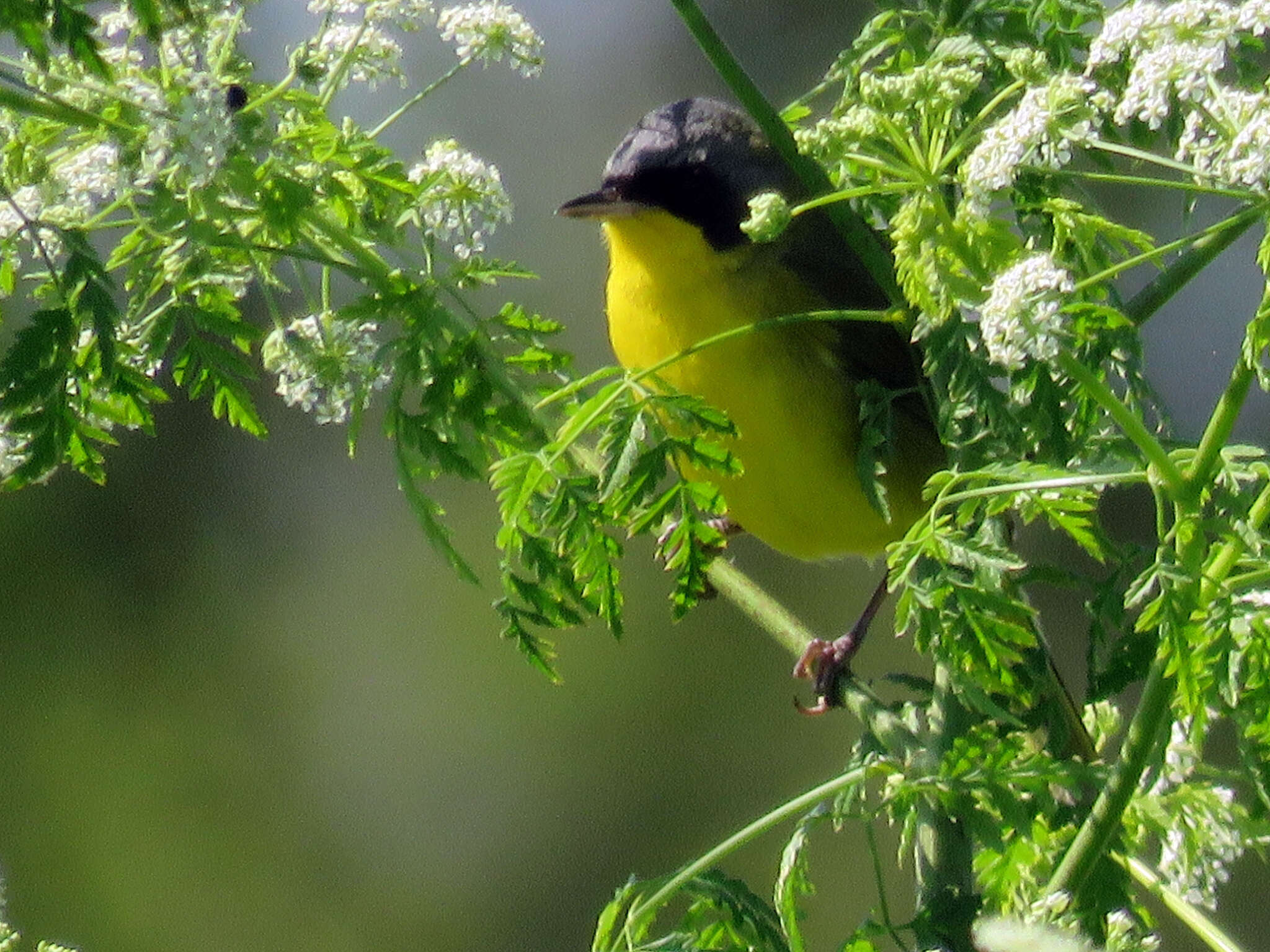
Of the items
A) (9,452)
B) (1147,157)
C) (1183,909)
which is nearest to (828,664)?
(1183,909)

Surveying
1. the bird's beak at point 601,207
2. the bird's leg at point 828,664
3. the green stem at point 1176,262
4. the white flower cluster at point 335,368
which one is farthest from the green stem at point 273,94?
the bird's leg at point 828,664

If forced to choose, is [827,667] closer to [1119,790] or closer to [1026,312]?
Result: [1119,790]

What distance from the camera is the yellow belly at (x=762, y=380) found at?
2.95m

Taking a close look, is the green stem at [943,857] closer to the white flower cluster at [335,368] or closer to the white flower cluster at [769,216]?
the white flower cluster at [769,216]

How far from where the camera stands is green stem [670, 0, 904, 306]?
1.66 meters

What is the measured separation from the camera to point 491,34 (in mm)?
1997

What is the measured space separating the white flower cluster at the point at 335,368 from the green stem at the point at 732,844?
1.77ft

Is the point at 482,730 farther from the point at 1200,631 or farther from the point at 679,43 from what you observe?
the point at 1200,631

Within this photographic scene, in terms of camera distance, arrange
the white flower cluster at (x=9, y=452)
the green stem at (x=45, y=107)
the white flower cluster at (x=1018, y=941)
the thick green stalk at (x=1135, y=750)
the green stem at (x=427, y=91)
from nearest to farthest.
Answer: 1. the white flower cluster at (x=1018, y=941)
2. the thick green stalk at (x=1135, y=750)
3. the green stem at (x=45, y=107)
4. the white flower cluster at (x=9, y=452)
5. the green stem at (x=427, y=91)

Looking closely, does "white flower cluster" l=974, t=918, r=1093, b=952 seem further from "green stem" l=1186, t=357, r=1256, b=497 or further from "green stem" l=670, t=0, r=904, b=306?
"green stem" l=670, t=0, r=904, b=306

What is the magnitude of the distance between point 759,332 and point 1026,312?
1540mm

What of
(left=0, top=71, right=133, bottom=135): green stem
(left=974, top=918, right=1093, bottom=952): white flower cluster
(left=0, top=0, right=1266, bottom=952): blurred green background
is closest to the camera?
(left=974, top=918, right=1093, bottom=952): white flower cluster

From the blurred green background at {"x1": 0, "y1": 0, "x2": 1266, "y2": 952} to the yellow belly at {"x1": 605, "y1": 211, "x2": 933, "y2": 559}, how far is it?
3.53m

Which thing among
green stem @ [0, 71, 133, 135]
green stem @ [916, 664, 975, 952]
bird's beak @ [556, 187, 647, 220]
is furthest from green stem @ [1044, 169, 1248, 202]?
bird's beak @ [556, 187, 647, 220]
